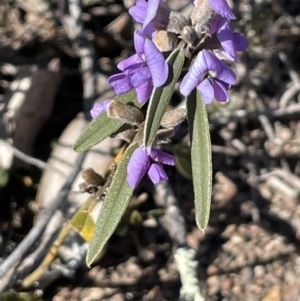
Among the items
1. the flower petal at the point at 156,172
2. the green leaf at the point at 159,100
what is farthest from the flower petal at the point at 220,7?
the flower petal at the point at 156,172

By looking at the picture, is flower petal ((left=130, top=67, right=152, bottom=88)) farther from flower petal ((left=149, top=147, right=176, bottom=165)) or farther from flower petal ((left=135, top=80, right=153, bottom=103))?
flower petal ((left=149, top=147, right=176, bottom=165))

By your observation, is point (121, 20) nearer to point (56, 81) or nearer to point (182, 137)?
point (56, 81)

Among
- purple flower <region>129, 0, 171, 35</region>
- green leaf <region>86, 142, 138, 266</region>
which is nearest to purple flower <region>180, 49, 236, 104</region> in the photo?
purple flower <region>129, 0, 171, 35</region>

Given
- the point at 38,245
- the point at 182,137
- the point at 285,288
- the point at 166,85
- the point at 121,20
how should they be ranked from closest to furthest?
1. the point at 166,85
2. the point at 38,245
3. the point at 285,288
4. the point at 182,137
5. the point at 121,20

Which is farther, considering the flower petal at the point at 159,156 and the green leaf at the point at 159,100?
the flower petal at the point at 159,156

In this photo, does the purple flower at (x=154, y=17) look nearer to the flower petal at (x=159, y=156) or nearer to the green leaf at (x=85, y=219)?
the flower petal at (x=159, y=156)

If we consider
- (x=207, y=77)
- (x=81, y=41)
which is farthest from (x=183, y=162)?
(x=207, y=77)

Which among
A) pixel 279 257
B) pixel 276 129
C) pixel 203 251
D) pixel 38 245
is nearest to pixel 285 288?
pixel 279 257

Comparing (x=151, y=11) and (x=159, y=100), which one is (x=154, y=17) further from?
(x=159, y=100)
